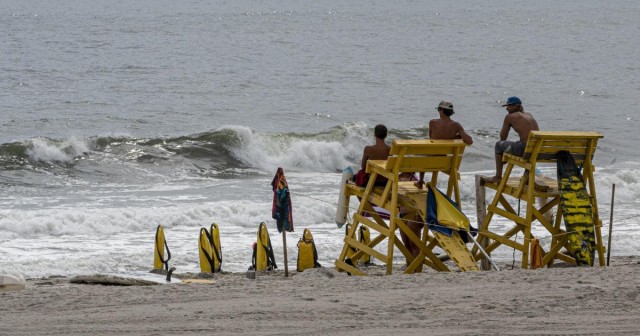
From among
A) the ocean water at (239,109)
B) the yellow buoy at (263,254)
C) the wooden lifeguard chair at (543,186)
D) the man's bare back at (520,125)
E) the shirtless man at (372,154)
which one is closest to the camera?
the wooden lifeguard chair at (543,186)

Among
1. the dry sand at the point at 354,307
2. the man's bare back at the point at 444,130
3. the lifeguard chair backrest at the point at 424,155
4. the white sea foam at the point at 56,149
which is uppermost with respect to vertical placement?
the man's bare back at the point at 444,130

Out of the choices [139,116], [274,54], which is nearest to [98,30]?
[274,54]

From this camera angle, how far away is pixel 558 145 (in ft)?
34.6

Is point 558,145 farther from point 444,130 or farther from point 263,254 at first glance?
point 263,254

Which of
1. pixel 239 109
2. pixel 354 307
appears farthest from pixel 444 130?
pixel 239 109

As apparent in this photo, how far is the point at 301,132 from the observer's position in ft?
89.0

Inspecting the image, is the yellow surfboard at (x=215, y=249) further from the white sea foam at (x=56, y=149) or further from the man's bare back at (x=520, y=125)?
the white sea foam at (x=56, y=149)

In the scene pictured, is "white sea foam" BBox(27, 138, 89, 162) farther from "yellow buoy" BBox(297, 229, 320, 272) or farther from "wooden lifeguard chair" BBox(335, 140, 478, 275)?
"wooden lifeguard chair" BBox(335, 140, 478, 275)

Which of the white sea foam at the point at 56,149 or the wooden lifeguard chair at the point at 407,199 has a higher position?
the wooden lifeguard chair at the point at 407,199

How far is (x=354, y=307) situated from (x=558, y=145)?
356cm

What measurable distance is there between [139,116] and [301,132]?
456 centimetres

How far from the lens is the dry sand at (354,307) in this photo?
721cm

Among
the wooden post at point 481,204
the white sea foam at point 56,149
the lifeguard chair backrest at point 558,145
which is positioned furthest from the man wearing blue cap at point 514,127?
the white sea foam at point 56,149

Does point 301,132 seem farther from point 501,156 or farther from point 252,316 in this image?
point 252,316
